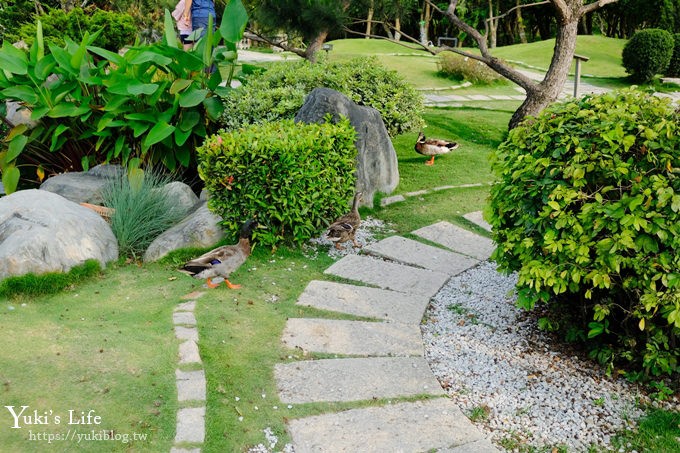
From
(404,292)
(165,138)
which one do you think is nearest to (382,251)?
(404,292)

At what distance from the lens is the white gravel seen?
11.2 feet

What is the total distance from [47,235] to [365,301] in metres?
2.65

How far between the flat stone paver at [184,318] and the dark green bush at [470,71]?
49.1 ft

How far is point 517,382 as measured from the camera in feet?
12.6

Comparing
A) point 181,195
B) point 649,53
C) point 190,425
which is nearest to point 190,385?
point 190,425

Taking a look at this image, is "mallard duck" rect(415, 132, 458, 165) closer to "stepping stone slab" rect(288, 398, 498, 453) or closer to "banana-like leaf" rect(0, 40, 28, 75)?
"banana-like leaf" rect(0, 40, 28, 75)

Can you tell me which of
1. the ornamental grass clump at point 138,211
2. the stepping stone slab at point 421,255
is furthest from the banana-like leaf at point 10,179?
the stepping stone slab at point 421,255

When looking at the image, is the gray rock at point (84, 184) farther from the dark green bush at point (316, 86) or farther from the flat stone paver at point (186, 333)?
the flat stone paver at point (186, 333)

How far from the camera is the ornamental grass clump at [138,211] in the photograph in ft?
19.0

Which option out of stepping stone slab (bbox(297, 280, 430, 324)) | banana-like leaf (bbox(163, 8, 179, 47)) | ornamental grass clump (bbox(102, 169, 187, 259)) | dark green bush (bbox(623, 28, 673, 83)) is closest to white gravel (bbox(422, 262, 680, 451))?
stepping stone slab (bbox(297, 280, 430, 324))

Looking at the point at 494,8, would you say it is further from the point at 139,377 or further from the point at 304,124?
the point at 139,377

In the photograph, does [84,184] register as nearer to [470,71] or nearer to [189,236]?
[189,236]

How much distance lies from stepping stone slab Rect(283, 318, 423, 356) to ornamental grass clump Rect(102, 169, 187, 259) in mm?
2146

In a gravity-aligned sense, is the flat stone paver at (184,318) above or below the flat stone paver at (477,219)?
below
